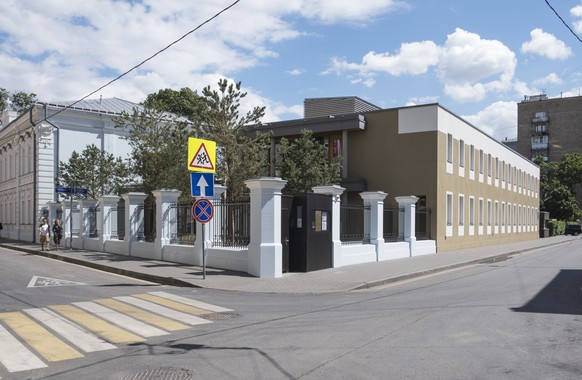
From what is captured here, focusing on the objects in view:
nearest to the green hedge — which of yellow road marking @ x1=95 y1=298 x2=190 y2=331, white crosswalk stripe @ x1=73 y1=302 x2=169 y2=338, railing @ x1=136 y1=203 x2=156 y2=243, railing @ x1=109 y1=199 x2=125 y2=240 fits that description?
railing @ x1=109 y1=199 x2=125 y2=240

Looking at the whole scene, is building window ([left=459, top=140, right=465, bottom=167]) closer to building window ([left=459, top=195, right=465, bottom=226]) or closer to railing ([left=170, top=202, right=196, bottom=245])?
building window ([left=459, top=195, right=465, bottom=226])

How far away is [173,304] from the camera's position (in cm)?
1085

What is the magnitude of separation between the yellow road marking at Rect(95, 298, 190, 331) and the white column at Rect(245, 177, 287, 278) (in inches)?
187

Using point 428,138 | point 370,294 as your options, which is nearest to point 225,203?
point 370,294

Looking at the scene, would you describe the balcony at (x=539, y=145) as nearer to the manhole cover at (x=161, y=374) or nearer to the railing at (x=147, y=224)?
the railing at (x=147, y=224)

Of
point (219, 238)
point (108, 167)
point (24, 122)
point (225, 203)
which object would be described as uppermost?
point (24, 122)

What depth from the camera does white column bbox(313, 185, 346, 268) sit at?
17.2m

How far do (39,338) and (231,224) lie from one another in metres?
9.38

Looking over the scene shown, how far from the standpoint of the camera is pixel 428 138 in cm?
2842

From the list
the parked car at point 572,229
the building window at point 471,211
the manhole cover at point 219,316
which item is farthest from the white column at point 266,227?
the parked car at point 572,229

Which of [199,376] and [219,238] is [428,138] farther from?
[199,376]

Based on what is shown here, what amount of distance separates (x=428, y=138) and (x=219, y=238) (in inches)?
614

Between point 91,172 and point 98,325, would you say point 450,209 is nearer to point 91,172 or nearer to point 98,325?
point 91,172

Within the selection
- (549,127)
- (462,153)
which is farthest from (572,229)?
(462,153)
